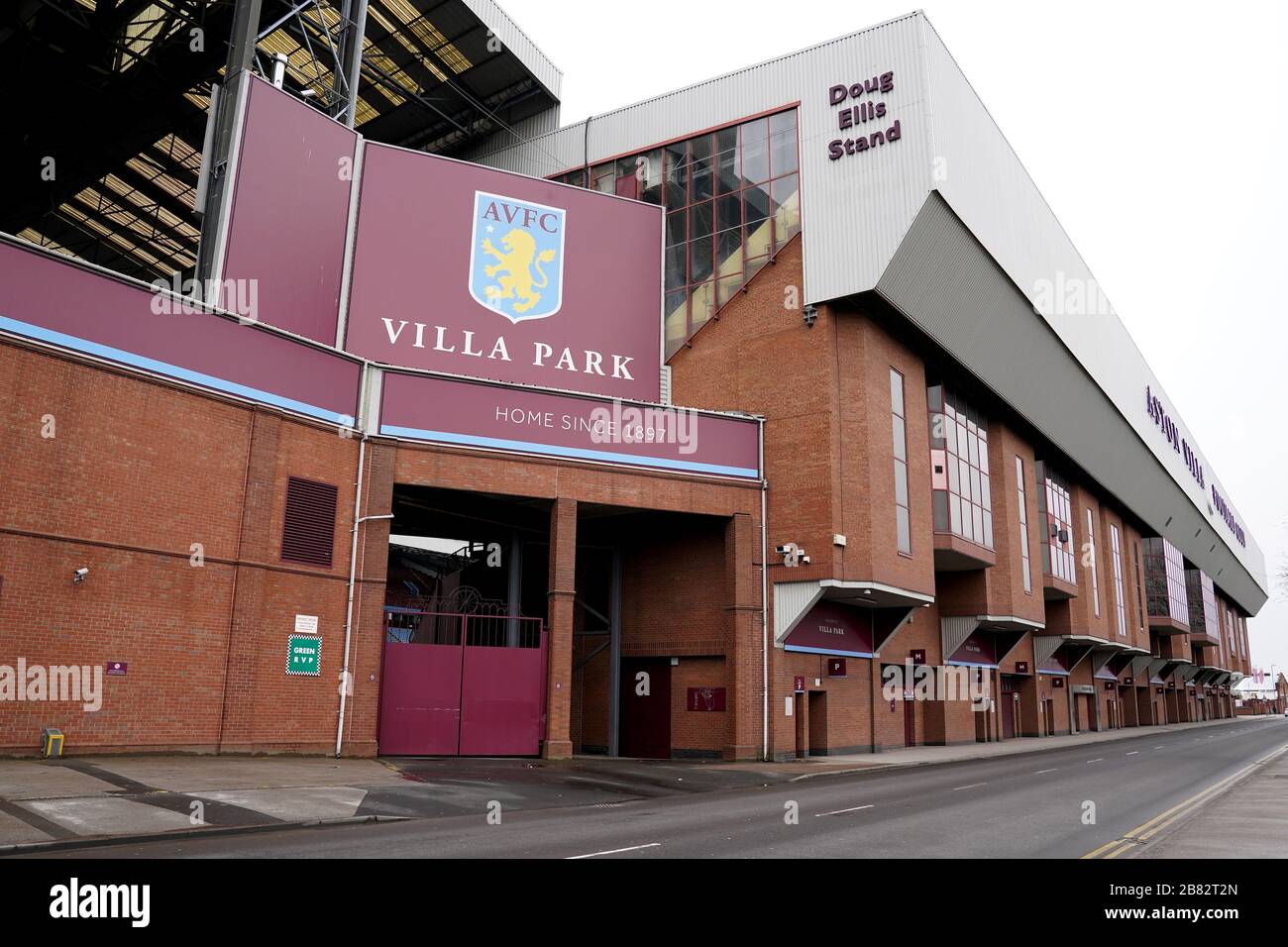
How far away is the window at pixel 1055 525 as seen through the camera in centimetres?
4750

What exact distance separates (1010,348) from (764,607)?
59.6ft

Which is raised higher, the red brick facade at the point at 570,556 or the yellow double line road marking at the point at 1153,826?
the red brick facade at the point at 570,556

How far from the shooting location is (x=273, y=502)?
21375 millimetres

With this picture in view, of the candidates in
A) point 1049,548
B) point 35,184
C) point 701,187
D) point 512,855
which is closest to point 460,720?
point 512,855

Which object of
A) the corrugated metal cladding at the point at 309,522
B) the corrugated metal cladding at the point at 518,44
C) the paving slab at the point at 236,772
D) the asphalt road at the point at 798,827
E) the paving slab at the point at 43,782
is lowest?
the asphalt road at the point at 798,827

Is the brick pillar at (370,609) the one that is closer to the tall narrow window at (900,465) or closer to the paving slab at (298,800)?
the paving slab at (298,800)

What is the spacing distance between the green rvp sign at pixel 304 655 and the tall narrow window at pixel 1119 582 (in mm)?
53020

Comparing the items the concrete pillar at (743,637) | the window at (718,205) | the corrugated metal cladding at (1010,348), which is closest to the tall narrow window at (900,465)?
the corrugated metal cladding at (1010,348)

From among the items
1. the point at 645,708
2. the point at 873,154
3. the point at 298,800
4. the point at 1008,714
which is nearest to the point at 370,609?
the point at 298,800

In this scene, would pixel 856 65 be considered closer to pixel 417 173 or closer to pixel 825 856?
pixel 417 173

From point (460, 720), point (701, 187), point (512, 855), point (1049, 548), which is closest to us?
point (512, 855)

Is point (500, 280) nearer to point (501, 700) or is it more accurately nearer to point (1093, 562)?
point (501, 700)

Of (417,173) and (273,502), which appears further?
(417,173)

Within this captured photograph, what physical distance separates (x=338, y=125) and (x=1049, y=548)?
37158mm
